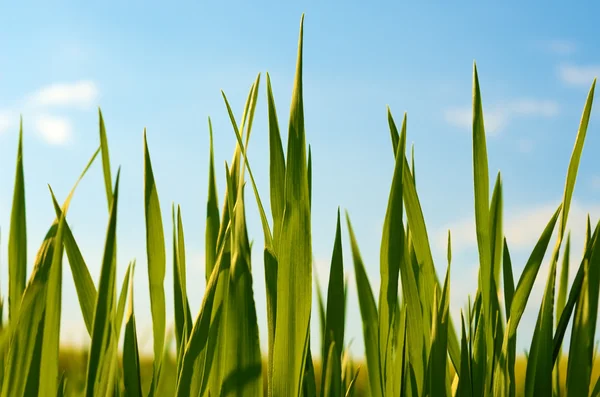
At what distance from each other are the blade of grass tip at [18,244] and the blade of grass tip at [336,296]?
1.13 feet

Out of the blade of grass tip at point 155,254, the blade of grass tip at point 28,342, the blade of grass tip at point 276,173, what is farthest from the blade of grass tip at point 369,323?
the blade of grass tip at point 28,342

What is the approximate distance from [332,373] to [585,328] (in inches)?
10.2

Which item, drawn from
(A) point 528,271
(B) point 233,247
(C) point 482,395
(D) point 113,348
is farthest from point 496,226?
(D) point 113,348

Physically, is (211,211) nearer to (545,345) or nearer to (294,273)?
(294,273)

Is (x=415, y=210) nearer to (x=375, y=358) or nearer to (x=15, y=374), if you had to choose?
(x=375, y=358)

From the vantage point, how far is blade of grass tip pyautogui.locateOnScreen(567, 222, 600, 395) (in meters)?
0.59

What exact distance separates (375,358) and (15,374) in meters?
0.34

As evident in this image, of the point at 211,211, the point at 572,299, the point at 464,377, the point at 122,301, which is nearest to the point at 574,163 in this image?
the point at 572,299

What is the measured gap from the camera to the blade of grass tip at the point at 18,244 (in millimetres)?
659

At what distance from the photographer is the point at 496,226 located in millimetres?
685

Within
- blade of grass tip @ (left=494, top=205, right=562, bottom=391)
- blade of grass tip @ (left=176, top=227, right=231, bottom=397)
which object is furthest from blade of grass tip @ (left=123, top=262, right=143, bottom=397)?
blade of grass tip @ (left=494, top=205, right=562, bottom=391)

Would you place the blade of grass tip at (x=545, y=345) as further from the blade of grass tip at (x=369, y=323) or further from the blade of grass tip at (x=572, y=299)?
the blade of grass tip at (x=369, y=323)

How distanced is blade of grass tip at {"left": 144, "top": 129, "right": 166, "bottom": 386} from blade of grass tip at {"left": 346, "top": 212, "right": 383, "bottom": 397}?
21cm

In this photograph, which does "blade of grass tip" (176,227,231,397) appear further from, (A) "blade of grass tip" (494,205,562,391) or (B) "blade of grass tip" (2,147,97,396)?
(A) "blade of grass tip" (494,205,562,391)
